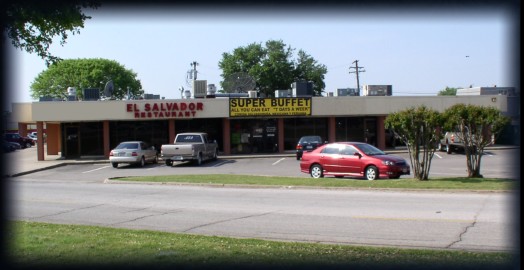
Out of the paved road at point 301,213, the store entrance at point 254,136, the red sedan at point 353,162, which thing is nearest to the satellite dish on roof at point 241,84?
the store entrance at point 254,136

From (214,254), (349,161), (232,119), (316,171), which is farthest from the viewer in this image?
(232,119)

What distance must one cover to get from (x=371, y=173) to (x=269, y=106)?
1996 cm

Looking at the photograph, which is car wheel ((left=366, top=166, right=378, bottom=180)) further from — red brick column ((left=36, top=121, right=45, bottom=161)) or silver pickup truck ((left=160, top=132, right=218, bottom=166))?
red brick column ((left=36, top=121, right=45, bottom=161))

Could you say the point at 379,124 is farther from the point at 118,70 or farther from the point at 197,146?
the point at 118,70

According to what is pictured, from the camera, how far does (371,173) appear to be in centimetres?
2044

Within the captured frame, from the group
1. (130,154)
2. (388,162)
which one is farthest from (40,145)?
(388,162)

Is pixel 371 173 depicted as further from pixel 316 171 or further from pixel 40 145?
pixel 40 145

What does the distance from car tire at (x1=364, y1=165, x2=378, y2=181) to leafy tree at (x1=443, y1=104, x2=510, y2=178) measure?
9.91 ft

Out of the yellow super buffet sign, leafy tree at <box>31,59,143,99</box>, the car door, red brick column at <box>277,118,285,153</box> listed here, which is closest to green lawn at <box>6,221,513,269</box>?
the car door

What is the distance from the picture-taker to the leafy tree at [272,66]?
81.3m

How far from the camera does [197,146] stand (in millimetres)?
→ 31406

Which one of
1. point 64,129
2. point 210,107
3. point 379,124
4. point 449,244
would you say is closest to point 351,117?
point 379,124

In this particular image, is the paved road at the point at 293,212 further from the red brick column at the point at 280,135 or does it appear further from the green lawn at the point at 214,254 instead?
the red brick column at the point at 280,135

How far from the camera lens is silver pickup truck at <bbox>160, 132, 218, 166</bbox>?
3098 cm
